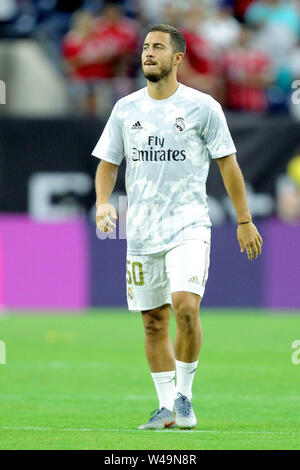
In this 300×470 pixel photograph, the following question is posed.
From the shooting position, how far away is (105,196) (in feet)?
26.0

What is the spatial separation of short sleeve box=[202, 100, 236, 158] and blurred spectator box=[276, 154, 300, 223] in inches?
411

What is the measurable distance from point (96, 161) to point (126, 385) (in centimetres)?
798

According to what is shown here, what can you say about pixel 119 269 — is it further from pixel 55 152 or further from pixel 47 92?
pixel 47 92

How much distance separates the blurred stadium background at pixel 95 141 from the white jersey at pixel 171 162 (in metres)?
9.45

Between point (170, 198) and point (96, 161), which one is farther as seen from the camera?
point (96, 161)

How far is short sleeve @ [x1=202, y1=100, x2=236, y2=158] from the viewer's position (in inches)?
305

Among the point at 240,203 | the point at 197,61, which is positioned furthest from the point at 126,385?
the point at 197,61

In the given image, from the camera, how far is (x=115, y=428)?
25.4 feet

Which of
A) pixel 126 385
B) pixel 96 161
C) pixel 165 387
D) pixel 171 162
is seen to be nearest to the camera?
pixel 171 162

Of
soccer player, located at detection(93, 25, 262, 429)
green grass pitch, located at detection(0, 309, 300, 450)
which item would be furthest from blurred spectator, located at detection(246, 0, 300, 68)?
soccer player, located at detection(93, 25, 262, 429)

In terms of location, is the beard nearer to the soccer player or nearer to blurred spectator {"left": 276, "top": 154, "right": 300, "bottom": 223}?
the soccer player

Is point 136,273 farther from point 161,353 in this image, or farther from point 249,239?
point 249,239

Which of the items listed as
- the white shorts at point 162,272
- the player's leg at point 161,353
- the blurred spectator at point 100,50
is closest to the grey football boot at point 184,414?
the player's leg at point 161,353

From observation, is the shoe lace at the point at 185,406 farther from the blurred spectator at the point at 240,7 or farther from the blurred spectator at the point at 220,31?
the blurred spectator at the point at 240,7
